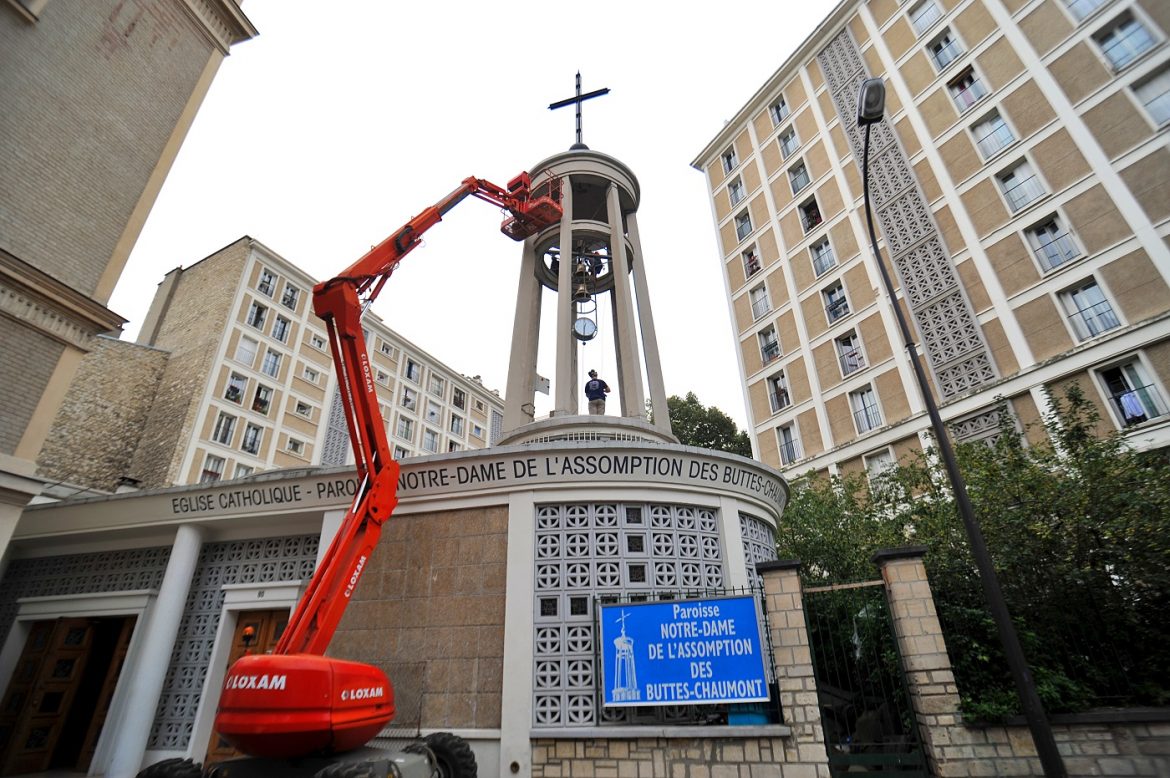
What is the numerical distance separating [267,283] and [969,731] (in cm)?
3419

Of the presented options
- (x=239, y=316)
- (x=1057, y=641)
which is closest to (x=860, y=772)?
(x=1057, y=641)

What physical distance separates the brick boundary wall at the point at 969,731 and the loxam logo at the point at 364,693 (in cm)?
590

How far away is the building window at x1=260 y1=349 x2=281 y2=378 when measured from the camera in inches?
1170

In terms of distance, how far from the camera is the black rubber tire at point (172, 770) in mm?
5629

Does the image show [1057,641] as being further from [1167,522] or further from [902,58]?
[902,58]

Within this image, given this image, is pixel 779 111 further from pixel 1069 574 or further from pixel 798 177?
pixel 1069 574

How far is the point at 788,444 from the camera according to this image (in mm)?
24312

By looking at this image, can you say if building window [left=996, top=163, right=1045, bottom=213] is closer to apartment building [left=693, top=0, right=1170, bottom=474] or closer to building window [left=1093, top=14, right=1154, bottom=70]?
apartment building [left=693, top=0, right=1170, bottom=474]

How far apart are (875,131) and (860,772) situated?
83.5 ft

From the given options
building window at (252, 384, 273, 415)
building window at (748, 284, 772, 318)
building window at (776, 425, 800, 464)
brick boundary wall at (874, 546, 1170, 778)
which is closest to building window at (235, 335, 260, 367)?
building window at (252, 384, 273, 415)

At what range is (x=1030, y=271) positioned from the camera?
18.1 m

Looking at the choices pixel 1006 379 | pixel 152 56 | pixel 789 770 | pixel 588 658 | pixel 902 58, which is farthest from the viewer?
pixel 902 58

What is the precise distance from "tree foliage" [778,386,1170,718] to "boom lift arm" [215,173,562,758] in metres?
6.51

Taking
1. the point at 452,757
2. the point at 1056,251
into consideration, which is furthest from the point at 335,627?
the point at 1056,251
